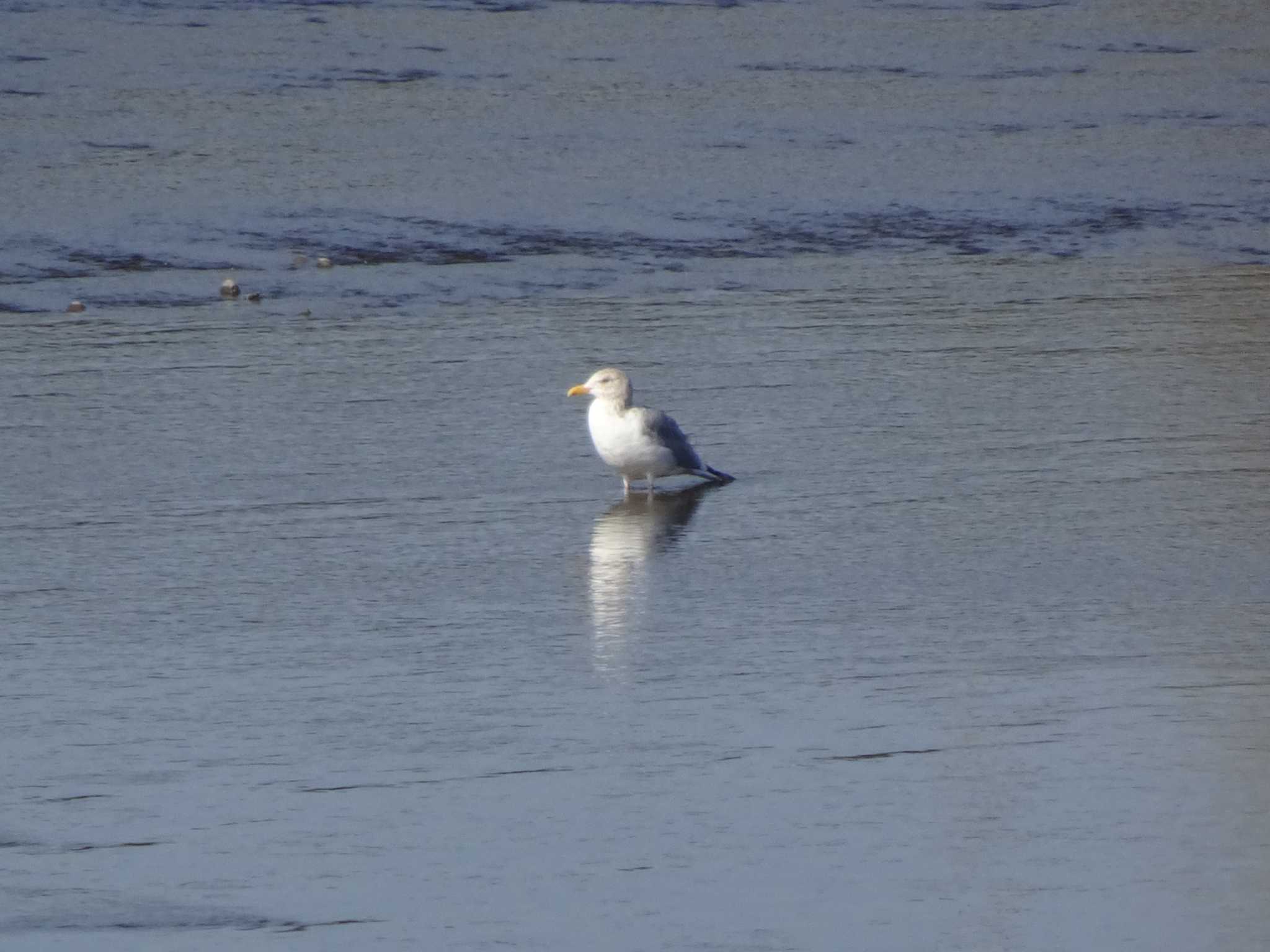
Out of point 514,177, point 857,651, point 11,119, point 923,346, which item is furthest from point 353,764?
point 11,119

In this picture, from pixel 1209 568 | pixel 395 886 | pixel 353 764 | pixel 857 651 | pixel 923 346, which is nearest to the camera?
pixel 395 886

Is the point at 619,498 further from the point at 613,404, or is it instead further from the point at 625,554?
the point at 625,554

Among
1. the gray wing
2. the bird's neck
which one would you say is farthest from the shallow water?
the bird's neck

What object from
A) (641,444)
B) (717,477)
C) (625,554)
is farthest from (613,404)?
(625,554)

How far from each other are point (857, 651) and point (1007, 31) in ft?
34.4

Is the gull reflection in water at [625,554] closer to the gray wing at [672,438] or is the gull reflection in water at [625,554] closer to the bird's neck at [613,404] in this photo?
the gray wing at [672,438]

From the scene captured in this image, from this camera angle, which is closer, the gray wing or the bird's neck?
the gray wing

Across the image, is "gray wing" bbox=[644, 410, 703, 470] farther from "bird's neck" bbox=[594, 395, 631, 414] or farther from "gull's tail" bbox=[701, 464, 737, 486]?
"bird's neck" bbox=[594, 395, 631, 414]

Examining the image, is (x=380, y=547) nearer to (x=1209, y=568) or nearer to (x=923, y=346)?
(x=1209, y=568)

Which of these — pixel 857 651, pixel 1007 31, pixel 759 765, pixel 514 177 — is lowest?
pixel 759 765

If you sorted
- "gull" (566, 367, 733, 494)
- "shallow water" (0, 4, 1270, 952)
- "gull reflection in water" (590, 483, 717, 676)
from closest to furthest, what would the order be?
1. "shallow water" (0, 4, 1270, 952)
2. "gull reflection in water" (590, 483, 717, 676)
3. "gull" (566, 367, 733, 494)

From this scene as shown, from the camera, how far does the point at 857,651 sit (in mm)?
6277

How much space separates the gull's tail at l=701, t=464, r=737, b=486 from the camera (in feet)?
26.7

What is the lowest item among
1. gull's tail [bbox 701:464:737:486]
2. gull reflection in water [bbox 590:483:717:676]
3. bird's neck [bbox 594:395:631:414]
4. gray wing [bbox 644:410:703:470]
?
gull reflection in water [bbox 590:483:717:676]
